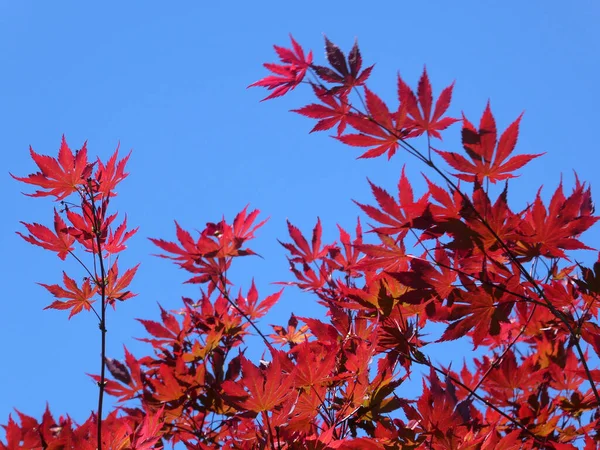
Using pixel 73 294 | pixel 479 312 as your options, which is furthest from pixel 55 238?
pixel 479 312

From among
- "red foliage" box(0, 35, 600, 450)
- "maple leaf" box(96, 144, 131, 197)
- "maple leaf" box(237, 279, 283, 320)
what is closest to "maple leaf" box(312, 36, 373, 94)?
"red foliage" box(0, 35, 600, 450)

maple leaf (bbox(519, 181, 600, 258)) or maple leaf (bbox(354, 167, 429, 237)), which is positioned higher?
maple leaf (bbox(354, 167, 429, 237))

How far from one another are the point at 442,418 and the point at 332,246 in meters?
1.14

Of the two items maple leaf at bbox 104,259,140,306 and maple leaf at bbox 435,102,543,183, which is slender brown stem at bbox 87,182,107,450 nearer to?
maple leaf at bbox 104,259,140,306

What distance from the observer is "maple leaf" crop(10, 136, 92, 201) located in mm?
1740

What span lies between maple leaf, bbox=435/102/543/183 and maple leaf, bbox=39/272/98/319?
1.15 meters

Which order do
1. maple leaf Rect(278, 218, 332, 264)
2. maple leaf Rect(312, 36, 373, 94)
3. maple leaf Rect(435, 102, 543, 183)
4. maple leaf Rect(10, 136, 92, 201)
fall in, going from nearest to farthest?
maple leaf Rect(435, 102, 543, 183) → maple leaf Rect(312, 36, 373, 94) → maple leaf Rect(10, 136, 92, 201) → maple leaf Rect(278, 218, 332, 264)

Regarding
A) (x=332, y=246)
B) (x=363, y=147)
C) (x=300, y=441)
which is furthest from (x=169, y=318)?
(x=363, y=147)

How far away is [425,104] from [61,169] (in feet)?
3.45

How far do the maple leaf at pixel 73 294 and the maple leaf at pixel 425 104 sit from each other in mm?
1089

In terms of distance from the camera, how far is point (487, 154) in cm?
132

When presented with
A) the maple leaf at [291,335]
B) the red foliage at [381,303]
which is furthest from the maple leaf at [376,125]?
the maple leaf at [291,335]

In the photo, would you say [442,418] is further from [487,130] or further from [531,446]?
[531,446]

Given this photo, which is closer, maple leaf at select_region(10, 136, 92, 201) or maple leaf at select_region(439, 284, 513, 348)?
maple leaf at select_region(439, 284, 513, 348)
